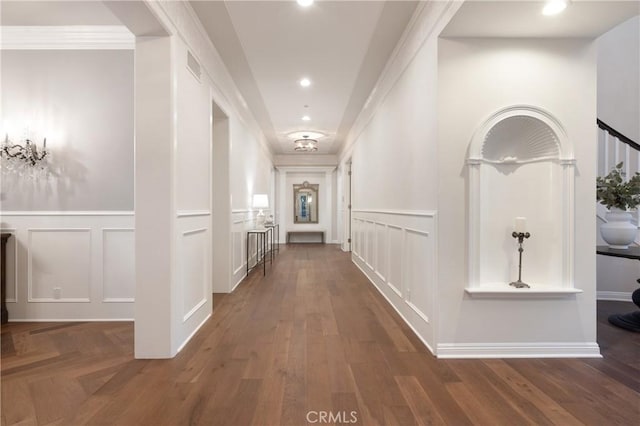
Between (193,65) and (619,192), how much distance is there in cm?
423

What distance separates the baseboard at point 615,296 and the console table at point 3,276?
6.63m

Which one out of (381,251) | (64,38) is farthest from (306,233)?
(64,38)

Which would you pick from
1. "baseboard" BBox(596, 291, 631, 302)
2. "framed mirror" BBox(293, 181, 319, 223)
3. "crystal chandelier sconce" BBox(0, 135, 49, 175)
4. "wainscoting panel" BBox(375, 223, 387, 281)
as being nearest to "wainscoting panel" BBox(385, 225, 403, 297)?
"wainscoting panel" BBox(375, 223, 387, 281)

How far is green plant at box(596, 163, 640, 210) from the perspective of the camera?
9.92ft

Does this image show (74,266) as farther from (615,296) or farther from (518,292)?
(615,296)

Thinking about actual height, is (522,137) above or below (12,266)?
above

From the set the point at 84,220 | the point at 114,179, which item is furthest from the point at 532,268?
the point at 84,220

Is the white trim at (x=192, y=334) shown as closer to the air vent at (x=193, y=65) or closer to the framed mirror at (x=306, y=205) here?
the air vent at (x=193, y=65)

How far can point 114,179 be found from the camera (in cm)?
317

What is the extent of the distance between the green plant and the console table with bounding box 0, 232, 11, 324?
5.93 m

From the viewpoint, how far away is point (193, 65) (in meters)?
2.82

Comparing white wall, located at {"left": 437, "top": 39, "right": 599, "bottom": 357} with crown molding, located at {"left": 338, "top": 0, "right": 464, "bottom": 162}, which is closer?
crown molding, located at {"left": 338, "top": 0, "right": 464, "bottom": 162}

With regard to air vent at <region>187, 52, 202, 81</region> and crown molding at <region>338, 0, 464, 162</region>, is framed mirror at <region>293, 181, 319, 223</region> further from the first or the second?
air vent at <region>187, 52, 202, 81</region>

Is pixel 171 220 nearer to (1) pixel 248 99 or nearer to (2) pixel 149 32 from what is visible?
(2) pixel 149 32
